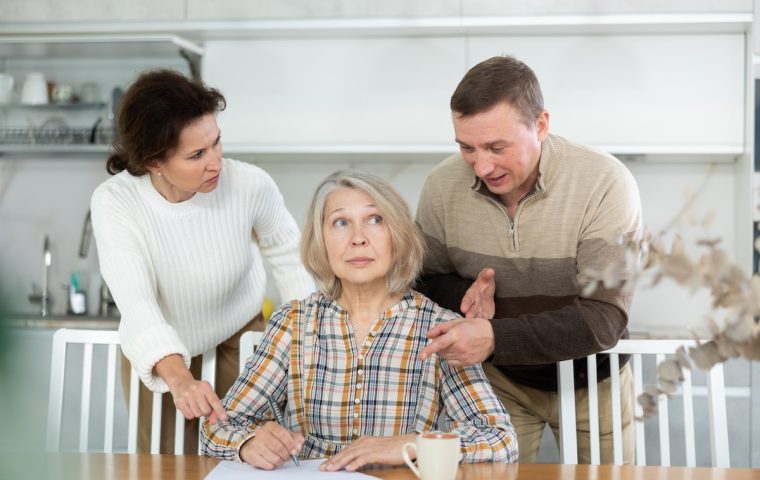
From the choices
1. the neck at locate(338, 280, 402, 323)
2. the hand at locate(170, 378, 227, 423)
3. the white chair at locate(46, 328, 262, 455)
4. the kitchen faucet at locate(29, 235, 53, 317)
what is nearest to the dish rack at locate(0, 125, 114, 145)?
the kitchen faucet at locate(29, 235, 53, 317)

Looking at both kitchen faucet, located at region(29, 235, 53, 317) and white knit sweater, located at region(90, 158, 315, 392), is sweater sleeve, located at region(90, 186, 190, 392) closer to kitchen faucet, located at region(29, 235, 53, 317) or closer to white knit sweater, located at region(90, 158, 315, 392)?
white knit sweater, located at region(90, 158, 315, 392)

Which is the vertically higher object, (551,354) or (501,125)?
(501,125)

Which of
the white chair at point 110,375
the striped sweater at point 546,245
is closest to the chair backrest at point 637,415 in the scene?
the striped sweater at point 546,245

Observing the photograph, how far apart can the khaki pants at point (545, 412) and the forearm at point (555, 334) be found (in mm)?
314

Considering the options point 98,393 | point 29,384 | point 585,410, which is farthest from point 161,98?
point 98,393

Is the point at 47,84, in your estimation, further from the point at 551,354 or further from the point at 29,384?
the point at 29,384

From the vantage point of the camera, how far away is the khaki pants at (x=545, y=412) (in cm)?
183

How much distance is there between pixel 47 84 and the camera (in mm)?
3613

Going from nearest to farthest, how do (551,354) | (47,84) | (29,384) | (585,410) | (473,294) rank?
(29,384)
(551,354)
(473,294)
(585,410)
(47,84)

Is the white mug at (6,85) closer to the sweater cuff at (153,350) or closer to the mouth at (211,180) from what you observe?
the mouth at (211,180)

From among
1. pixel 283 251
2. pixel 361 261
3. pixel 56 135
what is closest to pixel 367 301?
pixel 361 261

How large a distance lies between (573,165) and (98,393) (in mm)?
2193

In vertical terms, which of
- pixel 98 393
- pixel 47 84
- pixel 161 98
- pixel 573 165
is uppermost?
pixel 47 84

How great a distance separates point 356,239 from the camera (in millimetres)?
1540
